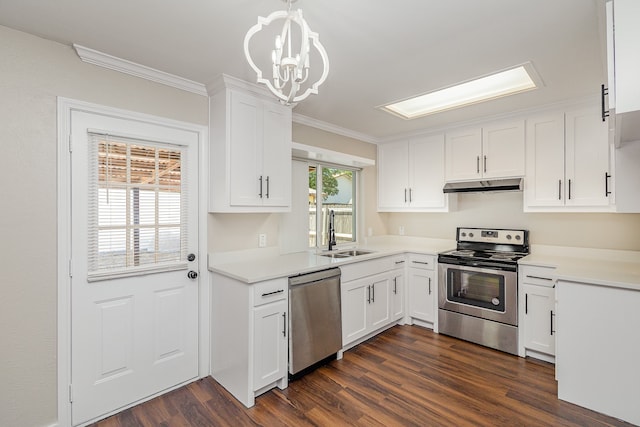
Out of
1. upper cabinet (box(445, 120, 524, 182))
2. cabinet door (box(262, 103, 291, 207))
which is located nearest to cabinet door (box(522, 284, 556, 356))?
upper cabinet (box(445, 120, 524, 182))

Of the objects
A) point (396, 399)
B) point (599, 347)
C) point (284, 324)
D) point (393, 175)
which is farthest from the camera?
point (393, 175)

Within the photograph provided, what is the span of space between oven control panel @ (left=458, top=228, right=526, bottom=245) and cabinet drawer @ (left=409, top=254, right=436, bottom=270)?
59 centimetres

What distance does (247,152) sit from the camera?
8.15 ft

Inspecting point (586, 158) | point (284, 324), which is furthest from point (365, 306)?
point (586, 158)

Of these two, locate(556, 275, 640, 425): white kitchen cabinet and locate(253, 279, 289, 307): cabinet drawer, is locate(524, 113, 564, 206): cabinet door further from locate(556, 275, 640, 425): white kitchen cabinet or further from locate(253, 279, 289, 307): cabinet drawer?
locate(253, 279, 289, 307): cabinet drawer

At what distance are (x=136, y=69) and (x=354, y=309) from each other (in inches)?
105

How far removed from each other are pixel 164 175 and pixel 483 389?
2.91 m

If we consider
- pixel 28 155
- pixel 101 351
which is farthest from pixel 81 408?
pixel 28 155

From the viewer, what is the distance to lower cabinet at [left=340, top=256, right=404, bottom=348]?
2.89 metres

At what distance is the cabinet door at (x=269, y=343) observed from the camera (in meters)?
2.17

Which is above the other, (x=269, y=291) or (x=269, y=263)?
(x=269, y=263)

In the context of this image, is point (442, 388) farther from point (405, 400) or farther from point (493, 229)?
point (493, 229)

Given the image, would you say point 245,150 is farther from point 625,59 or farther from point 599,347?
point 599,347

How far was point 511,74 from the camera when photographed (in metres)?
2.52
